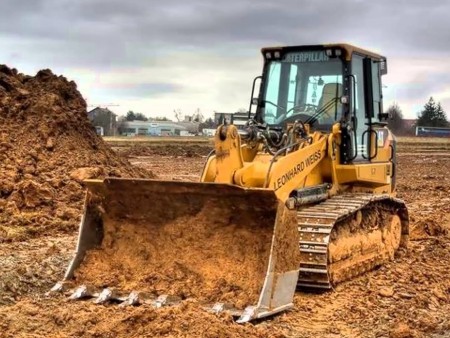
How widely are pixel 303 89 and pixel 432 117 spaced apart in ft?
289

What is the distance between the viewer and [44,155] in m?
14.9

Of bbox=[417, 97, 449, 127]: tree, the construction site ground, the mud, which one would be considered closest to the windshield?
the construction site ground

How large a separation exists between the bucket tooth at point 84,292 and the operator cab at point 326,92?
350 centimetres

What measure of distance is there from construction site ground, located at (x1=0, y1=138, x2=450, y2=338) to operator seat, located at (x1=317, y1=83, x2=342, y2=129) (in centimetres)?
207

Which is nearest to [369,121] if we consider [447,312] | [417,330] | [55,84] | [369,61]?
[369,61]

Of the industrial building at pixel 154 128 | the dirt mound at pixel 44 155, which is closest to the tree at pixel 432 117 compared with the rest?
the industrial building at pixel 154 128

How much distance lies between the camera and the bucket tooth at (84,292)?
780 cm

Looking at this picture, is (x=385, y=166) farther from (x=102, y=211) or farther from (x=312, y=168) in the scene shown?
(x=102, y=211)

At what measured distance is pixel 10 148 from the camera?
1473 cm

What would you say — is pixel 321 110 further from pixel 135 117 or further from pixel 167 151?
pixel 135 117

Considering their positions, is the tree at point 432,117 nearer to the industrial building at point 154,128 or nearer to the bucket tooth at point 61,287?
the industrial building at point 154,128

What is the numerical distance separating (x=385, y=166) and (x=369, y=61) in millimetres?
1651

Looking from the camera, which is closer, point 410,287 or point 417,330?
point 417,330

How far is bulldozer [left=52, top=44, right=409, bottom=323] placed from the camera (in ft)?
24.9
